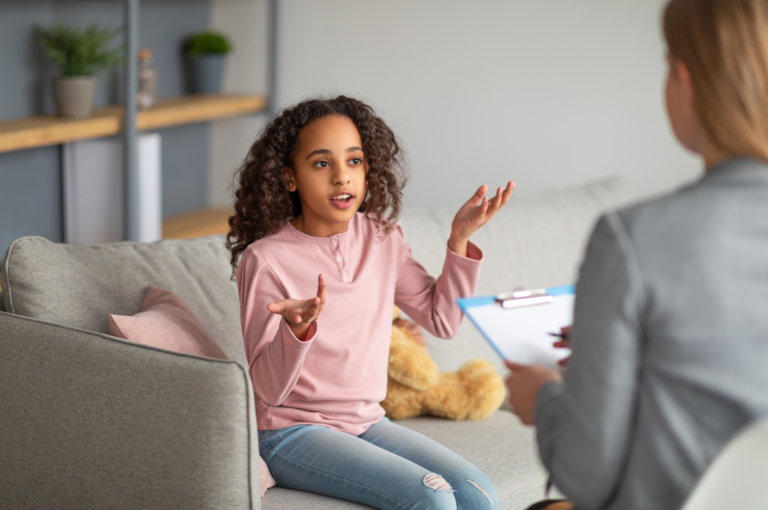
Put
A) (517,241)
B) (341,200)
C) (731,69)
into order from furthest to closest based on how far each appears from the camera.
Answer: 1. (517,241)
2. (341,200)
3. (731,69)

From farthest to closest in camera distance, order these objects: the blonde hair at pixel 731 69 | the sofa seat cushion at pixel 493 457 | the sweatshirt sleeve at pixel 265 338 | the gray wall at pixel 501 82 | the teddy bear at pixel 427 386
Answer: the gray wall at pixel 501 82 → the teddy bear at pixel 427 386 → the sofa seat cushion at pixel 493 457 → the sweatshirt sleeve at pixel 265 338 → the blonde hair at pixel 731 69

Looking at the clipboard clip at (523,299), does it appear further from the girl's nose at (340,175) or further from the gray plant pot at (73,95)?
the gray plant pot at (73,95)

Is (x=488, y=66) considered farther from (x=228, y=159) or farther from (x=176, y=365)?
(x=176, y=365)

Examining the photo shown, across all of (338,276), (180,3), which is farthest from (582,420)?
(180,3)

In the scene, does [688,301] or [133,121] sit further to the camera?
[133,121]

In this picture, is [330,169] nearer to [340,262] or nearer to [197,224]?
[340,262]

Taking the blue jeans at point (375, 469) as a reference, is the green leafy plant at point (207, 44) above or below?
above

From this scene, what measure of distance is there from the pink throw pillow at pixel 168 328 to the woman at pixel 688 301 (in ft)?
2.46

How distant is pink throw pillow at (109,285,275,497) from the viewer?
1363 mm

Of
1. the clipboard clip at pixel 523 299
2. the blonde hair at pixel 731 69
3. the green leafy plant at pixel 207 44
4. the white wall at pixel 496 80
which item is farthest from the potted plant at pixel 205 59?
the blonde hair at pixel 731 69

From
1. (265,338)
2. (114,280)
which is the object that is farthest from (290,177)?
(114,280)

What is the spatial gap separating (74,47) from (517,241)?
69.6 inches

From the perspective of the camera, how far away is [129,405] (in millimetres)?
1185

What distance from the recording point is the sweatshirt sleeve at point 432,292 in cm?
142
